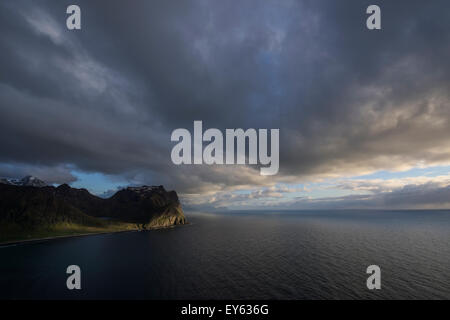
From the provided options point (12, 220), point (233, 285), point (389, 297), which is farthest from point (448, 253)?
point (12, 220)

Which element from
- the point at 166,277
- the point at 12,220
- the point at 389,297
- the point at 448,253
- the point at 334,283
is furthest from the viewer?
the point at 12,220

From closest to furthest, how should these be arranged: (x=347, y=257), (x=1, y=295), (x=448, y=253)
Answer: (x=1, y=295) < (x=347, y=257) < (x=448, y=253)

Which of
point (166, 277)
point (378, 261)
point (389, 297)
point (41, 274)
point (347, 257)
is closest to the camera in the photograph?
point (389, 297)

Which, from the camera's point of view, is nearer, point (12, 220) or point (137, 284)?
point (137, 284)

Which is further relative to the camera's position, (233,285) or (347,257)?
(347,257)

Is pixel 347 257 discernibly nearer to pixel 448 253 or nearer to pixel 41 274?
pixel 448 253

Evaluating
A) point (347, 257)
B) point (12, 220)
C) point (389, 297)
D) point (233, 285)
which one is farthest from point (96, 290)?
point (12, 220)

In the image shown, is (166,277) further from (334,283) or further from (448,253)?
(448,253)
